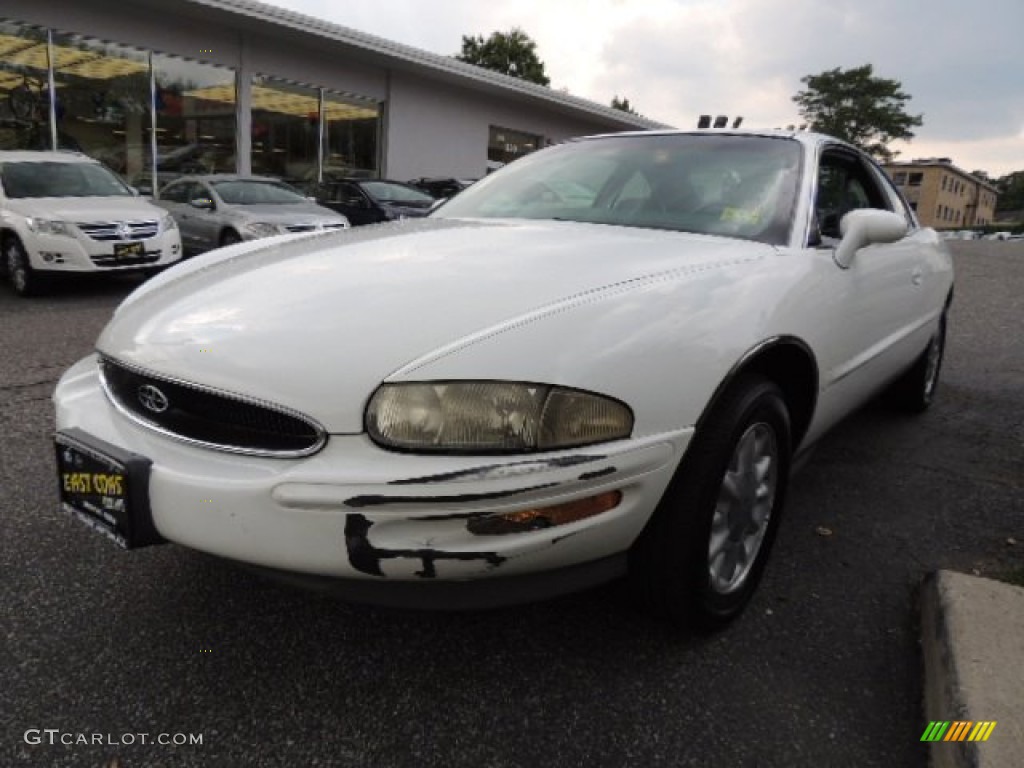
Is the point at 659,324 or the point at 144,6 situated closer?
the point at 659,324

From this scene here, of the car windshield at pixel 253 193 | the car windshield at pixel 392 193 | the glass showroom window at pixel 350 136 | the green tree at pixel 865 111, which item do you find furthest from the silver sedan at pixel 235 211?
the green tree at pixel 865 111

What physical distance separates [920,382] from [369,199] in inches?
346

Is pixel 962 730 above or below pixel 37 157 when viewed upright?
below

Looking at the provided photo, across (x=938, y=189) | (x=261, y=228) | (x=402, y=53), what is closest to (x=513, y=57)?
(x=402, y=53)

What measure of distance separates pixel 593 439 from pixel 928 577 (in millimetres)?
1431

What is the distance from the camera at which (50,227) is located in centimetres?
710

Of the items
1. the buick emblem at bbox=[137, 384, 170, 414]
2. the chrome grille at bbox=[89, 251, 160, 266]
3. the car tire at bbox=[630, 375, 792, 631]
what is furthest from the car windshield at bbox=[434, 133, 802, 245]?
the chrome grille at bbox=[89, 251, 160, 266]

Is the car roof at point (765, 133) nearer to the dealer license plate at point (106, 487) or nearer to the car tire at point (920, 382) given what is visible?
the car tire at point (920, 382)

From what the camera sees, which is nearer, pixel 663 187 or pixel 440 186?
pixel 663 187

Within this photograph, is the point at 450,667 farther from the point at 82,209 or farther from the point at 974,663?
the point at 82,209

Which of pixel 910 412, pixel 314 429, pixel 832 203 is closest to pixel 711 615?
pixel 314 429

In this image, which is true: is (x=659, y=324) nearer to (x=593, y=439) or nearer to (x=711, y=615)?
(x=593, y=439)

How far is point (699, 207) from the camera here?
8.48 ft

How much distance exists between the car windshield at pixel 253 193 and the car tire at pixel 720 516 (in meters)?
8.42
